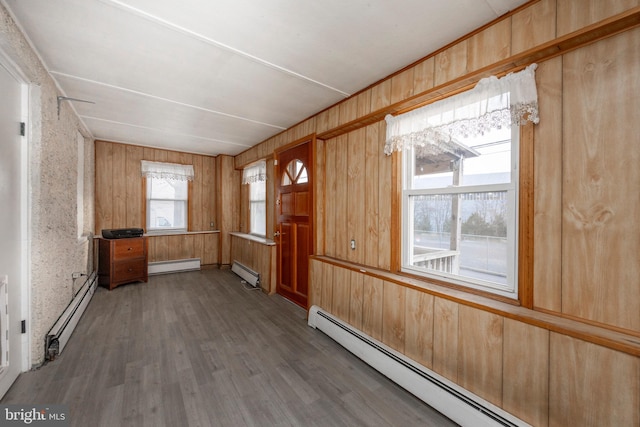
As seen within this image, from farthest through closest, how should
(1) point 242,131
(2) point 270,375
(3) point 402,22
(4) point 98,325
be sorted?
(1) point 242,131, (4) point 98,325, (2) point 270,375, (3) point 402,22

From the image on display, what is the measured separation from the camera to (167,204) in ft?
17.3

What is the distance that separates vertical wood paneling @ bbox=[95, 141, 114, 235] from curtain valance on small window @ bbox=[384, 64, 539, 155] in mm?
5053

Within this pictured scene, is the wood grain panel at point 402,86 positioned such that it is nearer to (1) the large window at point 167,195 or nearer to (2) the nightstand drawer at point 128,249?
(2) the nightstand drawer at point 128,249

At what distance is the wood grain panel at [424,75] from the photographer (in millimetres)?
1862

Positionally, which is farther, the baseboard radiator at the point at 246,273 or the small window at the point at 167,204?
the small window at the point at 167,204

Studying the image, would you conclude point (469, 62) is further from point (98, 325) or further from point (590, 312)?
point (98, 325)

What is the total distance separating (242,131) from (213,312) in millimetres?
2602

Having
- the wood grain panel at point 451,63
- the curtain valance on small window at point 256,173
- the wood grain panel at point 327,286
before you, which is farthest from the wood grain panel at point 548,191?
the curtain valance on small window at point 256,173

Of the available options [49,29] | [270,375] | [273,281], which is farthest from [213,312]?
[49,29]

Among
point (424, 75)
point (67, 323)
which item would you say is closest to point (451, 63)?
point (424, 75)

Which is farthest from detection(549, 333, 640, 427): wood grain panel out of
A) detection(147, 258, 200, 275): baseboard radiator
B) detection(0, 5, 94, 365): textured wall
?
detection(147, 258, 200, 275): baseboard radiator

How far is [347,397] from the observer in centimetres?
177

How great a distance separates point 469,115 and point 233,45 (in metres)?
1.69

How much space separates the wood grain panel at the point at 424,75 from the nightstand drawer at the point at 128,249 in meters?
4.66
